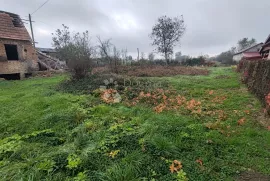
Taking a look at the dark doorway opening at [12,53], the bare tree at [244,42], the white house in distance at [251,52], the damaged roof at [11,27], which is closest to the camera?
the damaged roof at [11,27]

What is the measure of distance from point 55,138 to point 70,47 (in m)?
7.86

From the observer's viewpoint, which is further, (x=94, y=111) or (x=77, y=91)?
(x=77, y=91)

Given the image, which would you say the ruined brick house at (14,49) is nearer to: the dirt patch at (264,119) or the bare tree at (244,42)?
the dirt patch at (264,119)

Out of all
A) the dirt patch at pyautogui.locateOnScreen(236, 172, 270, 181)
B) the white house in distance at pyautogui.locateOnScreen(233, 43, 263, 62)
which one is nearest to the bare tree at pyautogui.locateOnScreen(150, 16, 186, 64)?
the white house in distance at pyautogui.locateOnScreen(233, 43, 263, 62)

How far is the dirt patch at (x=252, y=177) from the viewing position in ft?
9.21

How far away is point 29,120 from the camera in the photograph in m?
5.27

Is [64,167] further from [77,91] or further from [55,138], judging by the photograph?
[77,91]

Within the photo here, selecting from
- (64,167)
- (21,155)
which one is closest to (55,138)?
(21,155)

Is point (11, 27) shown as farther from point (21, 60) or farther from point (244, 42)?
point (244, 42)

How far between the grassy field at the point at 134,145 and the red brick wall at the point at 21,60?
494 inches

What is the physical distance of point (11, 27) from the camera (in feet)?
55.0

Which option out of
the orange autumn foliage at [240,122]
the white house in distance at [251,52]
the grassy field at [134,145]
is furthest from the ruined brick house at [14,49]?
the white house in distance at [251,52]

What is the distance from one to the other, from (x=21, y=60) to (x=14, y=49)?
117 cm

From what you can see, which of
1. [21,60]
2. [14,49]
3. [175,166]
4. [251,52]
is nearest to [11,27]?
[14,49]
